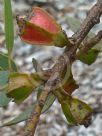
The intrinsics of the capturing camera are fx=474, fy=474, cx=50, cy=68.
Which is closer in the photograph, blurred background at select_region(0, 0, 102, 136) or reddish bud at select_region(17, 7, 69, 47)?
reddish bud at select_region(17, 7, 69, 47)

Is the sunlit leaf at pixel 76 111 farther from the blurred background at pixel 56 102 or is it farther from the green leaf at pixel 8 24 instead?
the blurred background at pixel 56 102

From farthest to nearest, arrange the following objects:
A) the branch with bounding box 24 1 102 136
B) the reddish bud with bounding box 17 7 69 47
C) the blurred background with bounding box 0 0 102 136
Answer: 1. the blurred background with bounding box 0 0 102 136
2. the reddish bud with bounding box 17 7 69 47
3. the branch with bounding box 24 1 102 136

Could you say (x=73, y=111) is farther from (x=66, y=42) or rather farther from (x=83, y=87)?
(x=83, y=87)

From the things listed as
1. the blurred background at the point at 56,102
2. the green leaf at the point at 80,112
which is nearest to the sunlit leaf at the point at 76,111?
the green leaf at the point at 80,112

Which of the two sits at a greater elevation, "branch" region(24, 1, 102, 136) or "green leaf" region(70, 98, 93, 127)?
"branch" region(24, 1, 102, 136)

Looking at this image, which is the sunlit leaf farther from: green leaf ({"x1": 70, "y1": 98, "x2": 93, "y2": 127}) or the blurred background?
the blurred background

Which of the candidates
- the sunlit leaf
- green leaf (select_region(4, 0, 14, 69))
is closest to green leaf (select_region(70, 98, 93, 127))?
the sunlit leaf

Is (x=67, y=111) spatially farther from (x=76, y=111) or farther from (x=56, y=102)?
(x=56, y=102)

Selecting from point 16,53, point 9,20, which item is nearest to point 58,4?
point 16,53
